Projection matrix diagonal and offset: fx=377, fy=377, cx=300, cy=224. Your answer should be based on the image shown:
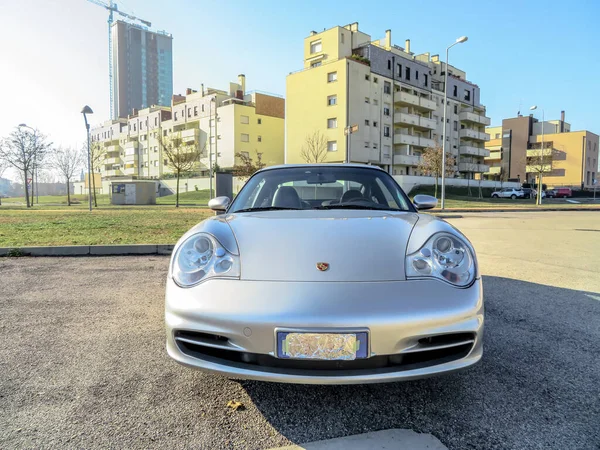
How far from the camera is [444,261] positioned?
1990 mm

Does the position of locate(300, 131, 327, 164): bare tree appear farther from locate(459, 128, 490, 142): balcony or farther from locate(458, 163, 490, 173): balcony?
locate(459, 128, 490, 142): balcony

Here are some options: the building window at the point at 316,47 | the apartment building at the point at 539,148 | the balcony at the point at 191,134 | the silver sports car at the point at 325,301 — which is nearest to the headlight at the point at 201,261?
the silver sports car at the point at 325,301

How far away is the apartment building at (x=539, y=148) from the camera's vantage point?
64688 millimetres

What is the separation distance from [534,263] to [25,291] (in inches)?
279

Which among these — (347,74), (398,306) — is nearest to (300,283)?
(398,306)

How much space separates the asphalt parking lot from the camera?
5.73ft

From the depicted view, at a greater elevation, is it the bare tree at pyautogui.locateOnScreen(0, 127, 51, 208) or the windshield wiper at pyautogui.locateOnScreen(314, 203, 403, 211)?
the bare tree at pyautogui.locateOnScreen(0, 127, 51, 208)

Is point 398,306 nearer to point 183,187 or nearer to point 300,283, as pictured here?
point 300,283

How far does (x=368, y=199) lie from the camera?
304 cm

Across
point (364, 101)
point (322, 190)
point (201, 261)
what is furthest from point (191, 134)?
point (201, 261)

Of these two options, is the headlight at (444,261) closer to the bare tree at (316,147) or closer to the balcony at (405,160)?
the bare tree at (316,147)

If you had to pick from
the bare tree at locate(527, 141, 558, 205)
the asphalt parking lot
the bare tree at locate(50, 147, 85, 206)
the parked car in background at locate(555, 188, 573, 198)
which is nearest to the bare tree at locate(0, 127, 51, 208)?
the bare tree at locate(50, 147, 85, 206)

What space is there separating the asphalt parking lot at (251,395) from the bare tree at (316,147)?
37.1 metres

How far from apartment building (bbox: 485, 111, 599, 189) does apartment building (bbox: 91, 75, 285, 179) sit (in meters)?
39.8
